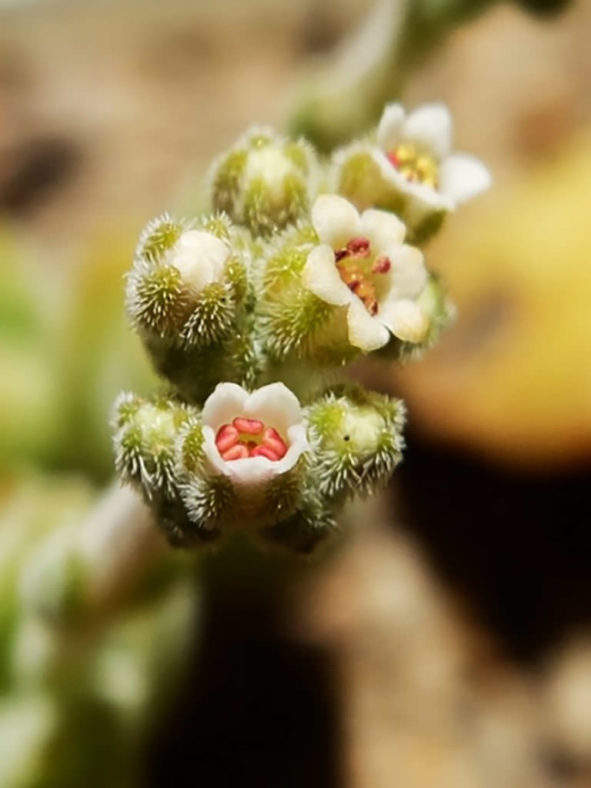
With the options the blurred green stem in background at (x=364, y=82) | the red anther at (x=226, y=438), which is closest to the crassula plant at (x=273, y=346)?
the red anther at (x=226, y=438)

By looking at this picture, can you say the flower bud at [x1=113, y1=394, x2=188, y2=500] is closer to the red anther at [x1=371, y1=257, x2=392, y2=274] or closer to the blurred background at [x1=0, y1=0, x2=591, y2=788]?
the red anther at [x1=371, y1=257, x2=392, y2=274]

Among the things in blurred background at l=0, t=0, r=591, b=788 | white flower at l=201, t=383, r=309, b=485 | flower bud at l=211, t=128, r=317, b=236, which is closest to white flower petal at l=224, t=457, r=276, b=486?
white flower at l=201, t=383, r=309, b=485

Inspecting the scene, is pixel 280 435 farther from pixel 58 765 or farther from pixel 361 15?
pixel 361 15

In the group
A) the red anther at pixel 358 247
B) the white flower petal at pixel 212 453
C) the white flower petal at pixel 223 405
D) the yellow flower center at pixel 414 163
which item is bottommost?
the white flower petal at pixel 212 453

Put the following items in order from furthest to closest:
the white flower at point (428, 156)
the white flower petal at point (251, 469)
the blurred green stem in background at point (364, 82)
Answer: the blurred green stem in background at point (364, 82)
the white flower at point (428, 156)
the white flower petal at point (251, 469)

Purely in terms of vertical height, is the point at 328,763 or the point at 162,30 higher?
the point at 162,30

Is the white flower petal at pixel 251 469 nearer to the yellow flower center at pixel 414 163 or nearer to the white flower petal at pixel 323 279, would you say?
the white flower petal at pixel 323 279

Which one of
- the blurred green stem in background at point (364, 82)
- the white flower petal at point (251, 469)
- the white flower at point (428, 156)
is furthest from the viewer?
the blurred green stem in background at point (364, 82)

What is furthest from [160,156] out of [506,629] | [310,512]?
[310,512]
